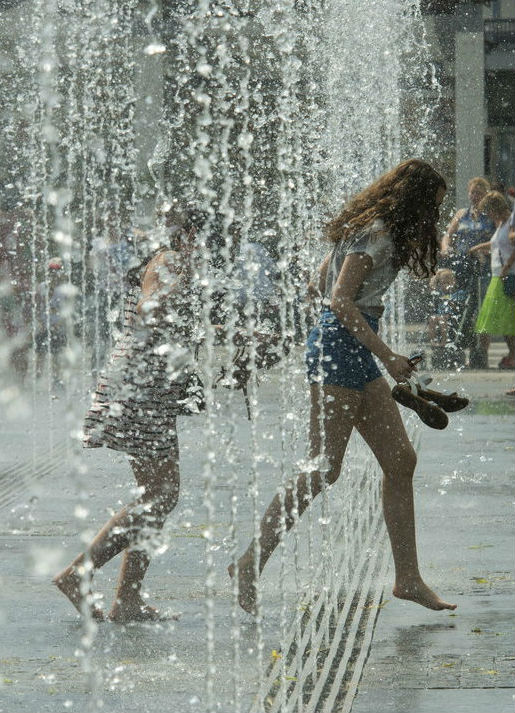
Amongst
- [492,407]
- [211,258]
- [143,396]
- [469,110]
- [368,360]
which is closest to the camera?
[143,396]

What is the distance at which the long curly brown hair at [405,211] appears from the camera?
5.05 meters

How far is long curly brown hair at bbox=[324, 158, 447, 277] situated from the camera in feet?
16.6

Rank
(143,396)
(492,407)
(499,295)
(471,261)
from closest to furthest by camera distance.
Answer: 1. (143,396)
2. (492,407)
3. (499,295)
4. (471,261)

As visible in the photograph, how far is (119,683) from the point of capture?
430 centimetres

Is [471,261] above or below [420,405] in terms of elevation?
below

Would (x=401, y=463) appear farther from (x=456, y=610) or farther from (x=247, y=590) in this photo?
(x=247, y=590)

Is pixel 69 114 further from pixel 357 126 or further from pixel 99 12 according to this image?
pixel 357 126

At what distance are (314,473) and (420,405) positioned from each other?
42 cm

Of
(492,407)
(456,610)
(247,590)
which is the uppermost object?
(247,590)

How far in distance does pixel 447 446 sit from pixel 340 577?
3959mm

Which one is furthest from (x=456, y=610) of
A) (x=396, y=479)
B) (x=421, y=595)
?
(x=396, y=479)

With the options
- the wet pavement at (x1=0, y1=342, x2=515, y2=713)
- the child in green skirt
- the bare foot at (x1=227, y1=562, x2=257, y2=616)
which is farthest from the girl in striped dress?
the child in green skirt

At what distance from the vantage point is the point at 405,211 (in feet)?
16.6

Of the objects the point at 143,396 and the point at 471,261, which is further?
the point at 471,261
